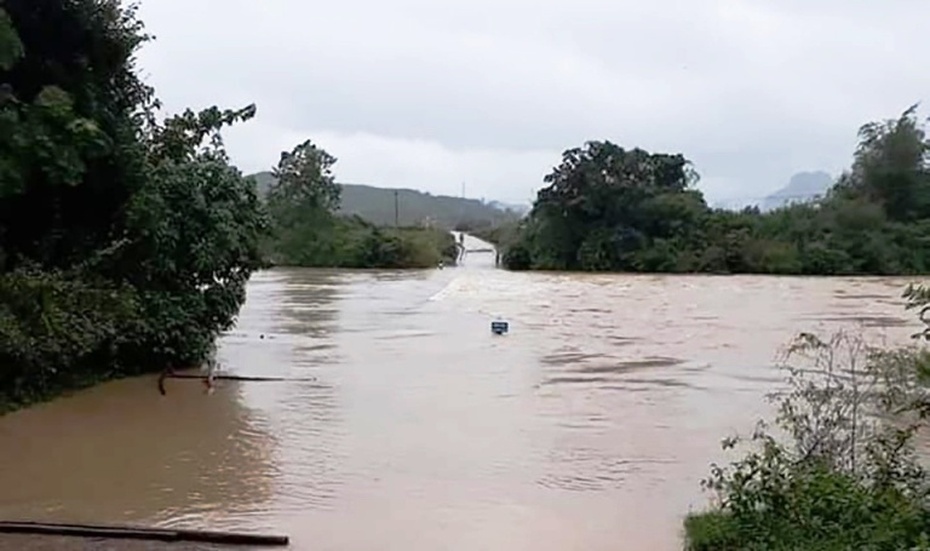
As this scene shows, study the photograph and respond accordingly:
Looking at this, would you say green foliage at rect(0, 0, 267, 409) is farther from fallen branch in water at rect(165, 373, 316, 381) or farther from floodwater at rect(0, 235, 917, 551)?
floodwater at rect(0, 235, 917, 551)

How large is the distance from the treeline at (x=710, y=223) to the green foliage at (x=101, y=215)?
89.4 ft

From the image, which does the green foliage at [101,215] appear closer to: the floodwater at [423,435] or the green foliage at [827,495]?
the floodwater at [423,435]

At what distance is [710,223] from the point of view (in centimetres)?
4097

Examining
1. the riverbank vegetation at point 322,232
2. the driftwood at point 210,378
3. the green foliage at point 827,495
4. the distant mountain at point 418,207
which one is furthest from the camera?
the distant mountain at point 418,207

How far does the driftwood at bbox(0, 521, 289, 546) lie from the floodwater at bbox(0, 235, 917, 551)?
282mm

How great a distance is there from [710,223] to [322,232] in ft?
51.2

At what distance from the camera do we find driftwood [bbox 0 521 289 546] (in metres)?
6.35

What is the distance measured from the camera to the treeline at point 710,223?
39.6 metres

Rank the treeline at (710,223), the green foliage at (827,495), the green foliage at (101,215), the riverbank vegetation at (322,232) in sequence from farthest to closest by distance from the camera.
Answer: the riverbank vegetation at (322,232), the treeline at (710,223), the green foliage at (101,215), the green foliage at (827,495)

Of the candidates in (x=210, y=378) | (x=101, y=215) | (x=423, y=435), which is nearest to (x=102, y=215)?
(x=101, y=215)

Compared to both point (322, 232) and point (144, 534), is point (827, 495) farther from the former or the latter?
point (322, 232)

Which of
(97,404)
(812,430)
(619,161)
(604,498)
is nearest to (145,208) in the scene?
(97,404)

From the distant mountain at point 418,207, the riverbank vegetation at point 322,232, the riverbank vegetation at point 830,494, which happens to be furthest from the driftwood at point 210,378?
the distant mountain at point 418,207

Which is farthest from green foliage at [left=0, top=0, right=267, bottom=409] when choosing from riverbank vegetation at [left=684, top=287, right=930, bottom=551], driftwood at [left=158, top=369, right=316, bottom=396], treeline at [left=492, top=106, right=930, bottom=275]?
treeline at [left=492, top=106, right=930, bottom=275]
